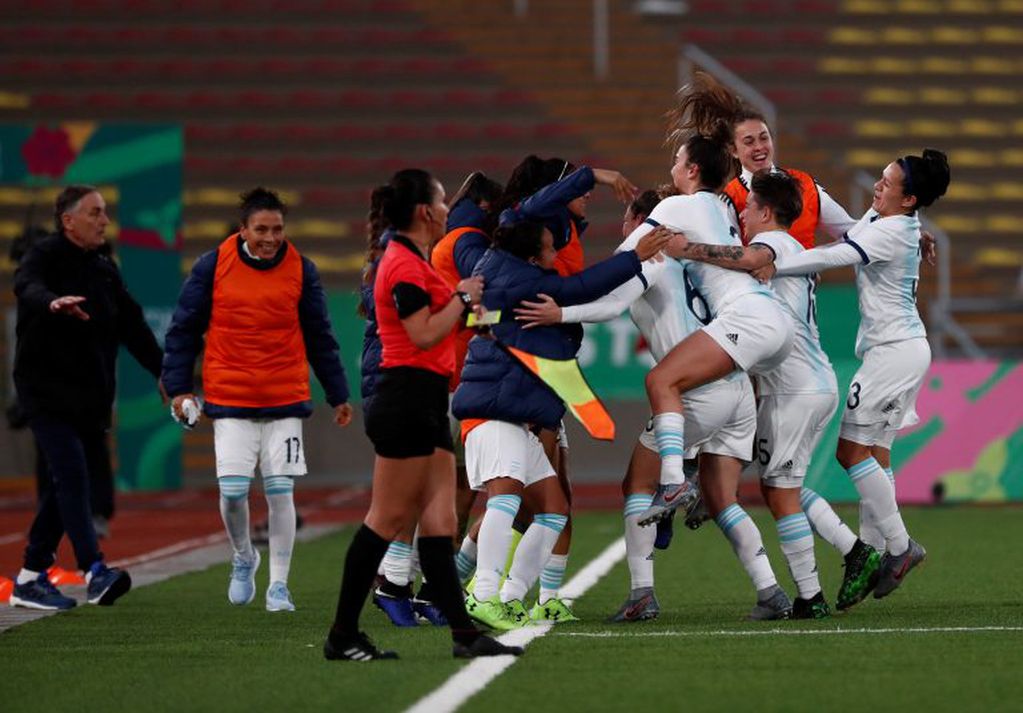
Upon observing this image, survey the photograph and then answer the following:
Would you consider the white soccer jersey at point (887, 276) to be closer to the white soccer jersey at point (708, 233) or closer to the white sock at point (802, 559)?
the white soccer jersey at point (708, 233)

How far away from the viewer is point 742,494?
62.1 ft

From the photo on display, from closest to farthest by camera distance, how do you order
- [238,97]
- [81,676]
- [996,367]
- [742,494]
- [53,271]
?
[81,676] → [53,271] → [996,367] → [742,494] → [238,97]

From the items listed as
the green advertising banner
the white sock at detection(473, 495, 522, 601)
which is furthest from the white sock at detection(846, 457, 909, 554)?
the green advertising banner

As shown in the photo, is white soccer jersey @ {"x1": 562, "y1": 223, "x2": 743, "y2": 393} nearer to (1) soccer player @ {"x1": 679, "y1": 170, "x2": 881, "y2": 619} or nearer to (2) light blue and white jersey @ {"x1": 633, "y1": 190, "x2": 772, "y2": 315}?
(2) light blue and white jersey @ {"x1": 633, "y1": 190, "x2": 772, "y2": 315}

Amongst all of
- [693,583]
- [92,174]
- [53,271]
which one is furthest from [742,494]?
[53,271]

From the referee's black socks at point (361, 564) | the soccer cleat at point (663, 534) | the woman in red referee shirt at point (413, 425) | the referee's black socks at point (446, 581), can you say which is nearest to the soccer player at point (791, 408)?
the soccer cleat at point (663, 534)

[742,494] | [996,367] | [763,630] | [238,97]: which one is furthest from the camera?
[238,97]

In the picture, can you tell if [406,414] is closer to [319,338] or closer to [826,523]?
[826,523]

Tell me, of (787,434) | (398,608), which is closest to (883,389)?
(787,434)

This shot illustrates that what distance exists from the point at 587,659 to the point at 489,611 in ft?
3.39

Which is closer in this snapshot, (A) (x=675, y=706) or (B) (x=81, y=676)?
(A) (x=675, y=706)

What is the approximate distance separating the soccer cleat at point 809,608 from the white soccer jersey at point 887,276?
1368mm

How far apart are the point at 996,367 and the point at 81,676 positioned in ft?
41.0

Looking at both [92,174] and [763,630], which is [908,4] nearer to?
[92,174]
